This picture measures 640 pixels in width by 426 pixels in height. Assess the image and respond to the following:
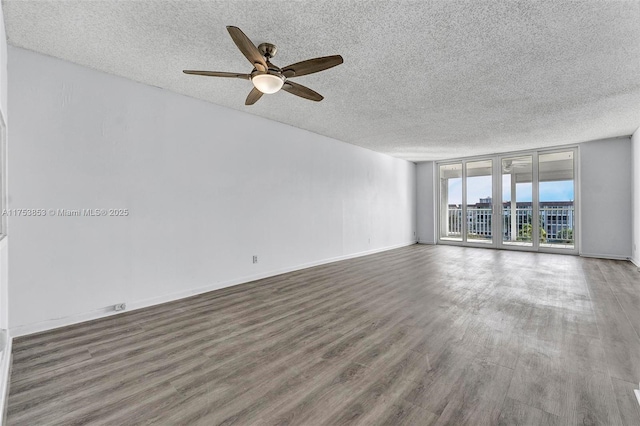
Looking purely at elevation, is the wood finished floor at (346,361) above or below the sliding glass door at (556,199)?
below

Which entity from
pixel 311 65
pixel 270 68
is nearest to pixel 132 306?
pixel 270 68

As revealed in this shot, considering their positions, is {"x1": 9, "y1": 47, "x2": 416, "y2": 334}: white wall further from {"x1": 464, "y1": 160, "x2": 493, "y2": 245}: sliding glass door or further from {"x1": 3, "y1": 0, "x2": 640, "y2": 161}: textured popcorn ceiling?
{"x1": 464, "y1": 160, "x2": 493, "y2": 245}: sliding glass door

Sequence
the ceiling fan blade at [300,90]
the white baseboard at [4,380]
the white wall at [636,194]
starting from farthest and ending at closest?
1. the white wall at [636,194]
2. the ceiling fan blade at [300,90]
3. the white baseboard at [4,380]

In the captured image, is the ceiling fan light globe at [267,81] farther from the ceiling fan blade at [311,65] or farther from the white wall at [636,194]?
the white wall at [636,194]

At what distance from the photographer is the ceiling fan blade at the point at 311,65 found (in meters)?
2.25

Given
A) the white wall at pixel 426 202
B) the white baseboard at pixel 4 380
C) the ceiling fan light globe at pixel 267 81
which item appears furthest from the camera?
the white wall at pixel 426 202

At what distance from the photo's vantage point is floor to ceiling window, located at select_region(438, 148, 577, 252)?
7.11 meters

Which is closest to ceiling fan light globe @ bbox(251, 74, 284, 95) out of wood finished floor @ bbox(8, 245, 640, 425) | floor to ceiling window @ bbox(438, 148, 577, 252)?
wood finished floor @ bbox(8, 245, 640, 425)

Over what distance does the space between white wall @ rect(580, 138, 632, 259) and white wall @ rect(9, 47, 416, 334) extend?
21.0 ft

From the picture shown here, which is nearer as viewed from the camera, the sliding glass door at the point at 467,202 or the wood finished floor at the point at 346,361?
the wood finished floor at the point at 346,361

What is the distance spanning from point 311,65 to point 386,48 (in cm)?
84

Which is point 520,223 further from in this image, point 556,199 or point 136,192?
point 136,192

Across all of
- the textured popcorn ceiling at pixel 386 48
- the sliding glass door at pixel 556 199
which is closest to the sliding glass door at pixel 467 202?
the sliding glass door at pixel 556 199

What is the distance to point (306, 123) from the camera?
5125mm
